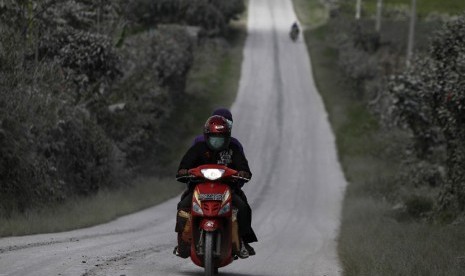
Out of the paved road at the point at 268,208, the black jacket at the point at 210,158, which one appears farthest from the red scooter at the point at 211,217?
the paved road at the point at 268,208

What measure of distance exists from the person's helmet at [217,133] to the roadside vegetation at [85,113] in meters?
5.30

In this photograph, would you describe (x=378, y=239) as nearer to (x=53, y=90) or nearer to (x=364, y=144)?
(x=53, y=90)

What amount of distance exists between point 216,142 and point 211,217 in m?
0.99

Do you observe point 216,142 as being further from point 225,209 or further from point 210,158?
point 225,209

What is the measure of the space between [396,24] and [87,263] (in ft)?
230

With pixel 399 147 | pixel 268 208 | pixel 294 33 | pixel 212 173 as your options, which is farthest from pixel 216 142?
pixel 294 33

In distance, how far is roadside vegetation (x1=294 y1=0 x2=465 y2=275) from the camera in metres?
13.9

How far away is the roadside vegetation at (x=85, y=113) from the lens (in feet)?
59.6

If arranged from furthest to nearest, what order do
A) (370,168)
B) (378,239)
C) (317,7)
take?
1. (317,7)
2. (370,168)
3. (378,239)

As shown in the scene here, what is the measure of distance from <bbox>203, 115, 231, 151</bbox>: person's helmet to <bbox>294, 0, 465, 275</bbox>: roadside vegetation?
302 cm

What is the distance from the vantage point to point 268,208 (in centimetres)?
2670

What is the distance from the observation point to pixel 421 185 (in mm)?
28109

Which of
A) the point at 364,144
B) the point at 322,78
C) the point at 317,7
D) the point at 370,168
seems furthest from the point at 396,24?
the point at 370,168

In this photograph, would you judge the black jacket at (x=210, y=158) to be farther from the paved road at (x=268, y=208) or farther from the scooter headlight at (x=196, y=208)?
the paved road at (x=268, y=208)
